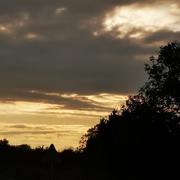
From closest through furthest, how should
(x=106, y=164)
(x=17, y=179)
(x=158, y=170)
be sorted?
1. (x=17, y=179)
2. (x=158, y=170)
3. (x=106, y=164)

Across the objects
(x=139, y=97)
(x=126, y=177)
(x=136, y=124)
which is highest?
(x=139, y=97)

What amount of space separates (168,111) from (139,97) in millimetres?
3460

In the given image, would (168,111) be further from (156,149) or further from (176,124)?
(156,149)

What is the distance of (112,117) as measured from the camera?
54.7 m

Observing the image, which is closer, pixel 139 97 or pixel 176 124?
pixel 176 124

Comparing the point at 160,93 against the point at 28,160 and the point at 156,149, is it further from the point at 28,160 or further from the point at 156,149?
the point at 28,160

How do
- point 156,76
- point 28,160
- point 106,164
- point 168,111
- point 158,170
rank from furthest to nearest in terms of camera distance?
point 28,160, point 156,76, point 168,111, point 106,164, point 158,170

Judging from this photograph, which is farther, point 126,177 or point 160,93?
point 160,93

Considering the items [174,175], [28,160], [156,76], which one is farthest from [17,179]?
[28,160]

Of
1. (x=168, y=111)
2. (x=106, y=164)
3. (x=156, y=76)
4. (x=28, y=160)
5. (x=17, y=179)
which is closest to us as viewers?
(x=17, y=179)

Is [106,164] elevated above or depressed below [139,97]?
below

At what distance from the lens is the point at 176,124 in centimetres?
4469

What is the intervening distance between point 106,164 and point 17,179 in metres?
9.42

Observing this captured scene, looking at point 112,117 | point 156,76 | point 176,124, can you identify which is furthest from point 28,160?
point 176,124
